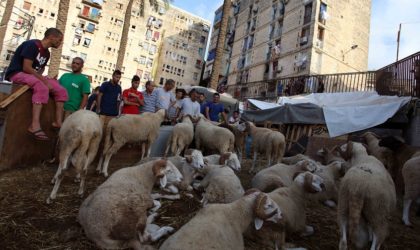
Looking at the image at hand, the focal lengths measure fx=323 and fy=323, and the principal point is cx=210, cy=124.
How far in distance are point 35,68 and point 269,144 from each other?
6.01m

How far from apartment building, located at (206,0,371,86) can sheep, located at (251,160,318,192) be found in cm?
3287

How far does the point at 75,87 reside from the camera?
690cm

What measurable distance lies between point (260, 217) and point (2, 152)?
15.6 ft

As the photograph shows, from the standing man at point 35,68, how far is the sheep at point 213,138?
4.20m

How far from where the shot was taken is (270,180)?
5.86 m

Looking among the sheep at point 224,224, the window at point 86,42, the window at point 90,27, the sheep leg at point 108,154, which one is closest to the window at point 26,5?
the window at point 90,27

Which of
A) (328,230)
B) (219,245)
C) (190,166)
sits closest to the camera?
(219,245)

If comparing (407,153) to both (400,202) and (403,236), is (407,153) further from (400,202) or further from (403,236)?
(403,236)

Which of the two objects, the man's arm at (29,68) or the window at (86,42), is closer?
the man's arm at (29,68)

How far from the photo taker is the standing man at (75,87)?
269 inches

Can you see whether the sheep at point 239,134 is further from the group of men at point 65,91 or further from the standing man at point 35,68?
the standing man at point 35,68


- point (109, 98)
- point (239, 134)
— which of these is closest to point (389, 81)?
point (239, 134)

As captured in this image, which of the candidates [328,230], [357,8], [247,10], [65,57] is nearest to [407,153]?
[328,230]

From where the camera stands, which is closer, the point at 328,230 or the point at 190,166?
the point at 328,230
